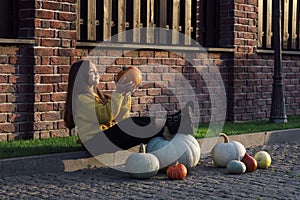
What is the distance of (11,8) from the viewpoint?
32.6 feet

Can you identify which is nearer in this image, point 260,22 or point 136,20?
point 136,20

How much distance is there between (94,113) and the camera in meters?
8.45

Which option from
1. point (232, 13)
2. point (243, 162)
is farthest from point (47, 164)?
point (232, 13)

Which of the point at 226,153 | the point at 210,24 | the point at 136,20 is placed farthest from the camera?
the point at 210,24

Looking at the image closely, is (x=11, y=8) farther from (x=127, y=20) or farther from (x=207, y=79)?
(x=207, y=79)

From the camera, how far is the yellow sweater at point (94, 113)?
843 cm

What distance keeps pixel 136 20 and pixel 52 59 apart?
6.60 feet

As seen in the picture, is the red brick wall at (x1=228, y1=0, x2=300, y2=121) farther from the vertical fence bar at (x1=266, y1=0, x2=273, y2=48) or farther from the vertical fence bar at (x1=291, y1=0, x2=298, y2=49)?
the vertical fence bar at (x1=291, y1=0, x2=298, y2=49)

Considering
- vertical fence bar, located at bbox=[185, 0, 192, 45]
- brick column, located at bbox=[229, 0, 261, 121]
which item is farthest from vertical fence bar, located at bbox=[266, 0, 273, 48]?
vertical fence bar, located at bbox=[185, 0, 192, 45]

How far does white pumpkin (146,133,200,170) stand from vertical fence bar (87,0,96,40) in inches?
117

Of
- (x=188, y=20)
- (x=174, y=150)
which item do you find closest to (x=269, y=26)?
(x=188, y=20)

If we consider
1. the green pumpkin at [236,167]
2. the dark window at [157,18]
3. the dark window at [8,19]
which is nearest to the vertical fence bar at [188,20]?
the dark window at [157,18]

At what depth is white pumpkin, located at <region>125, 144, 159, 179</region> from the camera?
7820 mm

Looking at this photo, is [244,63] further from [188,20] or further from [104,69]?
[104,69]
